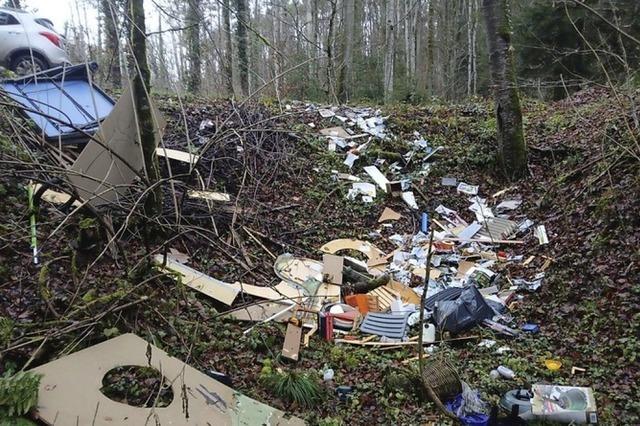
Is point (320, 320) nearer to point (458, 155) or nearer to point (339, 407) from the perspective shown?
point (339, 407)

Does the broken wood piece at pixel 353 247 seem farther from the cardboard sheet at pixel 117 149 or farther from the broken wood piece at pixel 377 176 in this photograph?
the cardboard sheet at pixel 117 149

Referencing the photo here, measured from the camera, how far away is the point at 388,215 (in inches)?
266

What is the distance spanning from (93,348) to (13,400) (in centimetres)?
60

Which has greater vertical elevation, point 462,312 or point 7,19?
point 7,19

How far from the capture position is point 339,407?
10.6 ft

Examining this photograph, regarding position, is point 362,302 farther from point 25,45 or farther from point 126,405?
point 25,45

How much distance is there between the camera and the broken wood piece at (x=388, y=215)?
671 cm

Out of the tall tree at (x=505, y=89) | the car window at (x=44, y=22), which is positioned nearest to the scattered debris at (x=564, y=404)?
the tall tree at (x=505, y=89)

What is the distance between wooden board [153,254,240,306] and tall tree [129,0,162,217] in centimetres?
56

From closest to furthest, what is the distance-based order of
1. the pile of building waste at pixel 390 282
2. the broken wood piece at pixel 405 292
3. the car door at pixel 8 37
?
the pile of building waste at pixel 390 282
the broken wood piece at pixel 405 292
the car door at pixel 8 37

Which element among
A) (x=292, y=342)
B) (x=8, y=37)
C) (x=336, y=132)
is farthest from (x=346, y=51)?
(x=292, y=342)

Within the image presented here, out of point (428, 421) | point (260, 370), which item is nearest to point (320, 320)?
point (260, 370)

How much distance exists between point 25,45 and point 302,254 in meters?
6.32

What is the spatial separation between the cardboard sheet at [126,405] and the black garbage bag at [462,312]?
5.98 feet
